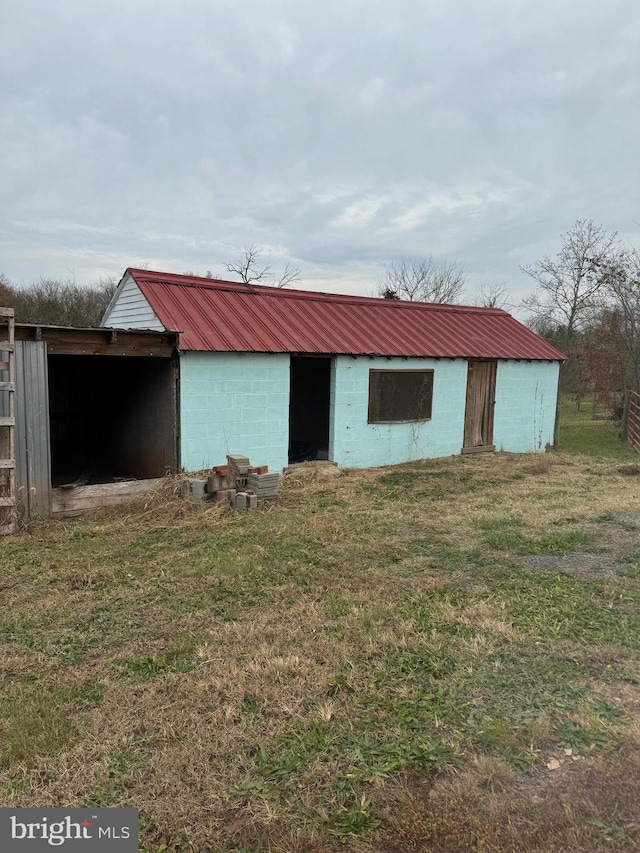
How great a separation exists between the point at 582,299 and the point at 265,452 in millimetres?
24807

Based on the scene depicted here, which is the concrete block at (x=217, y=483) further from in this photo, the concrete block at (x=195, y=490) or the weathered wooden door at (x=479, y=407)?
the weathered wooden door at (x=479, y=407)

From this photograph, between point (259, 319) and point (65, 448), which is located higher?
point (259, 319)

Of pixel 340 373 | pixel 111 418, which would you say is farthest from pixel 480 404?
pixel 111 418

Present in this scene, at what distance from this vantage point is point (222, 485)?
316 inches

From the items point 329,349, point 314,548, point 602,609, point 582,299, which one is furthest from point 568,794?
point 582,299

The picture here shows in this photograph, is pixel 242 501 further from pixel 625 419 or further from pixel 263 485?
pixel 625 419

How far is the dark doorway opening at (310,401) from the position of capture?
13.4 meters

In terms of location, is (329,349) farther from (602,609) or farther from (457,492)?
(602,609)

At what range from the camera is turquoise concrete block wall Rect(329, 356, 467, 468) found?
1071cm

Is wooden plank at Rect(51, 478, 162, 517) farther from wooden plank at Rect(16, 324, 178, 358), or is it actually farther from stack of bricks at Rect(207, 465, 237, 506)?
wooden plank at Rect(16, 324, 178, 358)

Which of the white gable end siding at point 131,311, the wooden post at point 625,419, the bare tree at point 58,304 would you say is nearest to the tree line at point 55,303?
the bare tree at point 58,304

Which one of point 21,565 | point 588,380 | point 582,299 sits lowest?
point 21,565

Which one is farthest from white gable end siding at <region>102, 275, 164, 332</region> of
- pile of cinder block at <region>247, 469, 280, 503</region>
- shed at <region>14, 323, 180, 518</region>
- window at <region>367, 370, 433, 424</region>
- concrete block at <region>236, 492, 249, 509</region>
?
window at <region>367, 370, 433, 424</region>

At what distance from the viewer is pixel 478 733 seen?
2.94 meters
